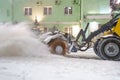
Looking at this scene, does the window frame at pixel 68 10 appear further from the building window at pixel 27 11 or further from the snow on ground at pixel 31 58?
the snow on ground at pixel 31 58

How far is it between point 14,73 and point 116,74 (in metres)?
2.97

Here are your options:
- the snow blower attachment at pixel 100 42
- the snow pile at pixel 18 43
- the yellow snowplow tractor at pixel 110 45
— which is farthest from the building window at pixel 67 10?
the yellow snowplow tractor at pixel 110 45

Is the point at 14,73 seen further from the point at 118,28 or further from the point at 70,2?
the point at 70,2

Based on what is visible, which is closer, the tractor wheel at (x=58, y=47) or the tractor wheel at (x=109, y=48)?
the tractor wheel at (x=109, y=48)

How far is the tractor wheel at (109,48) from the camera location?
14.7 meters

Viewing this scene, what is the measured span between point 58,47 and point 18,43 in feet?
7.46

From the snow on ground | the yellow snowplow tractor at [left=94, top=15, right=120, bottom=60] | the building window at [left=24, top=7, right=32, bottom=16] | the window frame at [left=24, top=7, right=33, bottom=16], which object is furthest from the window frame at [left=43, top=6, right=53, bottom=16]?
the yellow snowplow tractor at [left=94, top=15, right=120, bottom=60]

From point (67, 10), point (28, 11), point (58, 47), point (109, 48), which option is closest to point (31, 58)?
point (58, 47)

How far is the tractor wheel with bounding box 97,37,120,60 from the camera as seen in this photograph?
14.7 metres

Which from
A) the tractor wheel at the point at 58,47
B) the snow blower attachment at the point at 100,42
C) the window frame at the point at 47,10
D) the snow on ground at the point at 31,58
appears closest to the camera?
the snow on ground at the point at 31,58

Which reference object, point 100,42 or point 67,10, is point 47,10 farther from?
point 100,42

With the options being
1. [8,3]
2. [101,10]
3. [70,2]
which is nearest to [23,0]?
[8,3]

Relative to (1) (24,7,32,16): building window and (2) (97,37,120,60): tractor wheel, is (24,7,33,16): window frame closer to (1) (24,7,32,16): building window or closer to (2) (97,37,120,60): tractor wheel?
(1) (24,7,32,16): building window

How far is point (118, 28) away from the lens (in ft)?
49.4
